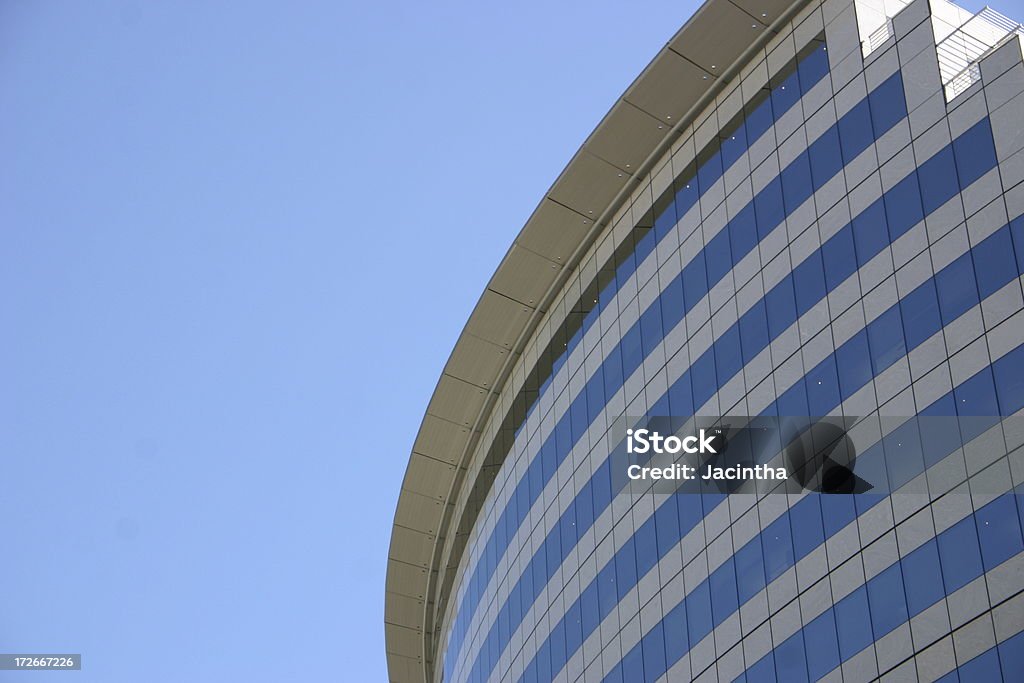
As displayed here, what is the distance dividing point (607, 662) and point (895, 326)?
1259cm

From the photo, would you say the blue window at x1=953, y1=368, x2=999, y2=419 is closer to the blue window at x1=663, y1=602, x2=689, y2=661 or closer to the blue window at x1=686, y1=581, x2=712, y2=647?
the blue window at x1=686, y1=581, x2=712, y2=647

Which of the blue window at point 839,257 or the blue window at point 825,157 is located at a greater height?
the blue window at point 825,157

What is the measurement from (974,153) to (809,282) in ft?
16.5

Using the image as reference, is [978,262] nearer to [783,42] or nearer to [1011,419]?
[1011,419]

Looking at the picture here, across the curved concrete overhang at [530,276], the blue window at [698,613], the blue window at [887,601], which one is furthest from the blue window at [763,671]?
the curved concrete overhang at [530,276]

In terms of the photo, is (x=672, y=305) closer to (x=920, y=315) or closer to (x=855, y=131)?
(x=855, y=131)

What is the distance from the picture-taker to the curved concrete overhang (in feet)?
124

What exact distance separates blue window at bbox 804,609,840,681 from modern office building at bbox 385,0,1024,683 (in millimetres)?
68

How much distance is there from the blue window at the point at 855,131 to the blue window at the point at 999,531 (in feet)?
32.2

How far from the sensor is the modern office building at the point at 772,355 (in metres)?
27.6

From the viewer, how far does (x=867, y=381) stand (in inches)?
1181

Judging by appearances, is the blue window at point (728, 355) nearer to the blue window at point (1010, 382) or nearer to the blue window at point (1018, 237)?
the blue window at point (1010, 382)

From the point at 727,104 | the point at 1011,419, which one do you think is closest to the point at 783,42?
the point at 727,104

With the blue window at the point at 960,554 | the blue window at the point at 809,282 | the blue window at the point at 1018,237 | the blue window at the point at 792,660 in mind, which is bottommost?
the blue window at the point at 792,660
